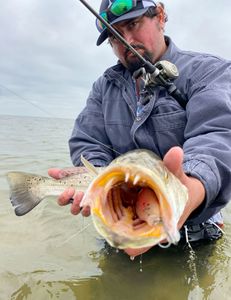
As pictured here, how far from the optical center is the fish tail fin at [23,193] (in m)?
2.95

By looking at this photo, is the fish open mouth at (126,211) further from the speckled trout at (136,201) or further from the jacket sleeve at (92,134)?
the jacket sleeve at (92,134)

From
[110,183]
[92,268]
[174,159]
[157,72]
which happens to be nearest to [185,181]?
[174,159]

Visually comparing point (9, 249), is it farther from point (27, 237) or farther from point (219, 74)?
point (219, 74)

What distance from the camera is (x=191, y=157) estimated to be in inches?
83.7

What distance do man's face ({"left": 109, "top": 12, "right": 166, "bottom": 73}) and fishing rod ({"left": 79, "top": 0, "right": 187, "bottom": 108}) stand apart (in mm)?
362

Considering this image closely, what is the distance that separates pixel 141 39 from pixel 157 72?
1.89ft

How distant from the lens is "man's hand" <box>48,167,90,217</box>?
2.52 m

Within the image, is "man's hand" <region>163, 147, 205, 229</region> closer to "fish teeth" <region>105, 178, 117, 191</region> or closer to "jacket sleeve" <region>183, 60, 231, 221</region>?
"jacket sleeve" <region>183, 60, 231, 221</region>

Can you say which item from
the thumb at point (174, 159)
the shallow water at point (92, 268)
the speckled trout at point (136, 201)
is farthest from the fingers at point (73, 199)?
the thumb at point (174, 159)

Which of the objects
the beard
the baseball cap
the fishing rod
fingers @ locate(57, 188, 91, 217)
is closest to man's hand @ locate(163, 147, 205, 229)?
fingers @ locate(57, 188, 91, 217)

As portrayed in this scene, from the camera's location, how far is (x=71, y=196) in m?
2.65

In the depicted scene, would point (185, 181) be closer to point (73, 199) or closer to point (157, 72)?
point (73, 199)

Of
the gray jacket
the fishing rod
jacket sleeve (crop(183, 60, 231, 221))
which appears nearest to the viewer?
jacket sleeve (crop(183, 60, 231, 221))

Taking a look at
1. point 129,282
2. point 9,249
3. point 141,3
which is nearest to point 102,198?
point 129,282
